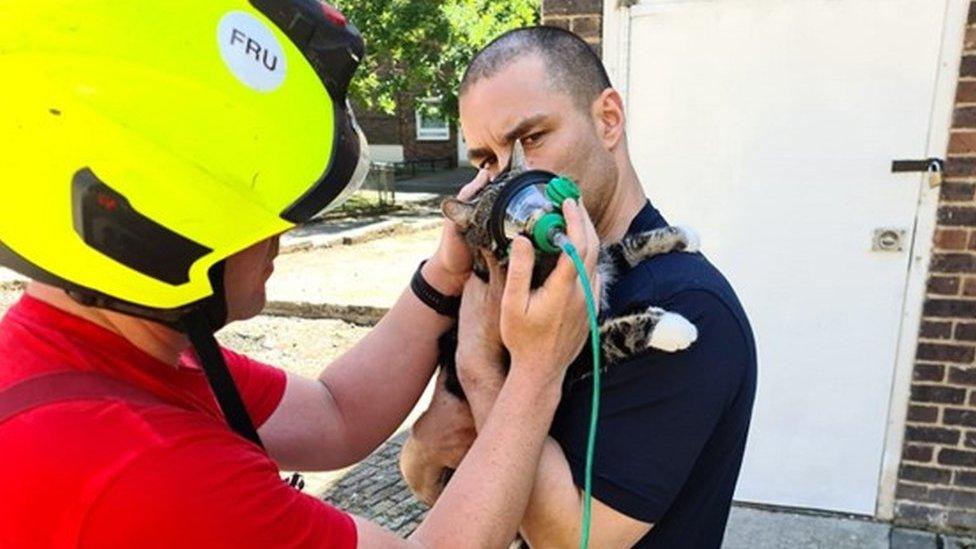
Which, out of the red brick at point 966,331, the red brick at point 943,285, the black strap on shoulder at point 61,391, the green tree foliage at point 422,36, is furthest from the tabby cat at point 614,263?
the green tree foliage at point 422,36

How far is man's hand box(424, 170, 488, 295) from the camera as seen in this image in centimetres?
175

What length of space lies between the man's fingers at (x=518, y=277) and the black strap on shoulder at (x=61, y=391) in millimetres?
606

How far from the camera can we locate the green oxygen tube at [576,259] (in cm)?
126

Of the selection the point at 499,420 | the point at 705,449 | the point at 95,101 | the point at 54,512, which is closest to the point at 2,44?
the point at 95,101

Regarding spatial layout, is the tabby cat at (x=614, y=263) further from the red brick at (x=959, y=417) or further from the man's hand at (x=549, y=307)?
the red brick at (x=959, y=417)

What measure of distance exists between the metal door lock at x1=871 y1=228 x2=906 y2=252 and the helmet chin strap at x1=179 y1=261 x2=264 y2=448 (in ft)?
11.1

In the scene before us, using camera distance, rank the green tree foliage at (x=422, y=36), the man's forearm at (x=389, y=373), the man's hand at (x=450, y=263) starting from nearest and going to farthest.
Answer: the man's hand at (x=450, y=263), the man's forearm at (x=389, y=373), the green tree foliage at (x=422, y=36)

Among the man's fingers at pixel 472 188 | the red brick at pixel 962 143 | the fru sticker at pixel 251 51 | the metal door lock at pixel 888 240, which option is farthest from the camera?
the metal door lock at pixel 888 240

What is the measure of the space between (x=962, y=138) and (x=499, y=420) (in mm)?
3213

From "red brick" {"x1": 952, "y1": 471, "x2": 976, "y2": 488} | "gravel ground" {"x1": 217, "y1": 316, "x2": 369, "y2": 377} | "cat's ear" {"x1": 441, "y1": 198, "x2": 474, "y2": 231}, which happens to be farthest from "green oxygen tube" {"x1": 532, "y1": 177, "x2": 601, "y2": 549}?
"gravel ground" {"x1": 217, "y1": 316, "x2": 369, "y2": 377}

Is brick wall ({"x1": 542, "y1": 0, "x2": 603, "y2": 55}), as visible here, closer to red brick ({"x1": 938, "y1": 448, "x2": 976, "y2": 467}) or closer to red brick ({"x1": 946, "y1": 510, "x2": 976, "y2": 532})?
red brick ({"x1": 938, "y1": 448, "x2": 976, "y2": 467})

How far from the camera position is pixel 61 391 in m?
1.06

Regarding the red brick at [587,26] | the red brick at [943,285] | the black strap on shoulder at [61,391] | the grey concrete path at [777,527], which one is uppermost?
the red brick at [587,26]

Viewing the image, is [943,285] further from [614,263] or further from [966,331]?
[614,263]
